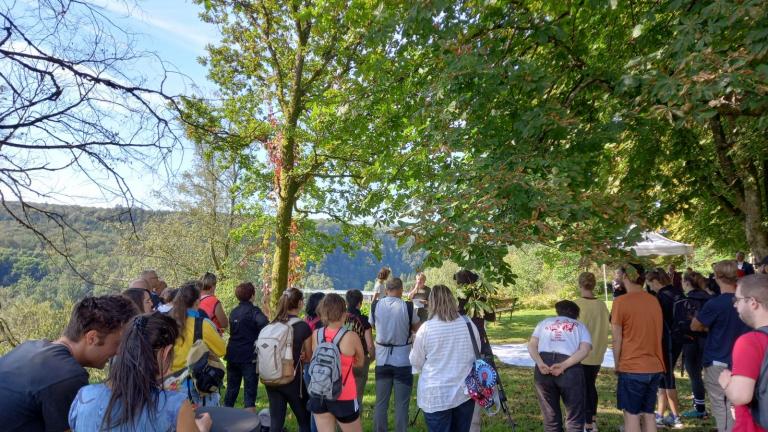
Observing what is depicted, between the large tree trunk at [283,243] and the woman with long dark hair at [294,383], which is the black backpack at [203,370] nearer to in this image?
the woman with long dark hair at [294,383]

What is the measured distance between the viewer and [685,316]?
6.18m

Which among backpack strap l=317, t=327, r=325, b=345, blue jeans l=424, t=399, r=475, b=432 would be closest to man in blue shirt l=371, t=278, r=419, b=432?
backpack strap l=317, t=327, r=325, b=345

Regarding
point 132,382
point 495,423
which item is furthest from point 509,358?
point 132,382

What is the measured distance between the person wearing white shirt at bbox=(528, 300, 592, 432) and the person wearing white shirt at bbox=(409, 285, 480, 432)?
0.85 m

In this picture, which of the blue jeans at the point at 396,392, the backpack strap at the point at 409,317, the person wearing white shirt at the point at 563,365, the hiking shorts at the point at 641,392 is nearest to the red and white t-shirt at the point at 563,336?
the person wearing white shirt at the point at 563,365

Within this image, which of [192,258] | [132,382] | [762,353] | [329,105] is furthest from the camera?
[192,258]

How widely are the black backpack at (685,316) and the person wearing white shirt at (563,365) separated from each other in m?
2.33

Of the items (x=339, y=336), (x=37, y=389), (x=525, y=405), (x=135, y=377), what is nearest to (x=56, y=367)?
(x=37, y=389)

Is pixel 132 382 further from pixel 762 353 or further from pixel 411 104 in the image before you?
pixel 411 104

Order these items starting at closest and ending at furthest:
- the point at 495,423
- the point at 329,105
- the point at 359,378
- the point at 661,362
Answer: the point at 661,362, the point at 359,378, the point at 495,423, the point at 329,105

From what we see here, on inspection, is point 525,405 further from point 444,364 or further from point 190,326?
point 190,326

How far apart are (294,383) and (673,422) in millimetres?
4682

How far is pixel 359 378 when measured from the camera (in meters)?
5.50

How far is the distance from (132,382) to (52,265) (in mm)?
2517
